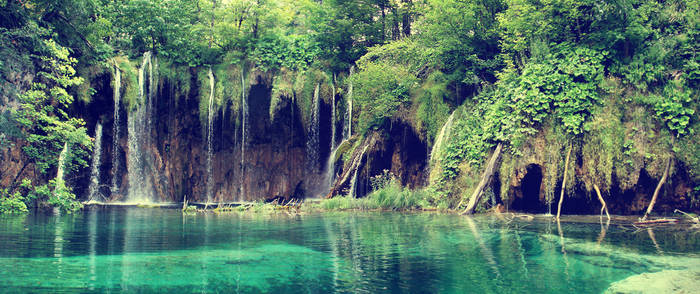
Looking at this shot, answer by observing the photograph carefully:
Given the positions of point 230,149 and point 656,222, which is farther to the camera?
point 230,149

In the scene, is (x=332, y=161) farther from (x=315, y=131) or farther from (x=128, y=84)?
(x=128, y=84)

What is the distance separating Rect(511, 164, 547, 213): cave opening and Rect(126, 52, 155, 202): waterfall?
778 inches

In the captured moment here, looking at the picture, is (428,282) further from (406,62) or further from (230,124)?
(230,124)

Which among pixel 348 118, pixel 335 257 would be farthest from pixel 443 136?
pixel 335 257

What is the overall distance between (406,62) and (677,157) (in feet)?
40.9

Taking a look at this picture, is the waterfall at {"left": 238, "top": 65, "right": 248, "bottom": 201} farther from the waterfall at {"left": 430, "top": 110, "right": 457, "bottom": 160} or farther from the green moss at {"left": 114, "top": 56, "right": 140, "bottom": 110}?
the waterfall at {"left": 430, "top": 110, "right": 457, "bottom": 160}

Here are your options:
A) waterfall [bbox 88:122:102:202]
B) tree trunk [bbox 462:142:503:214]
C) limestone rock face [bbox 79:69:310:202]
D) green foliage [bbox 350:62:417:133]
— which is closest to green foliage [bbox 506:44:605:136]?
tree trunk [bbox 462:142:503:214]

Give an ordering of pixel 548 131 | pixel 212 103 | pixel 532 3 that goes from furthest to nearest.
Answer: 1. pixel 212 103
2. pixel 532 3
3. pixel 548 131

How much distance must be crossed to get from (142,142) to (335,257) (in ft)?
71.5

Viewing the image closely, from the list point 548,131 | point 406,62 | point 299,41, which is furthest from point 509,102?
point 299,41

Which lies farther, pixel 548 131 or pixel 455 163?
pixel 455 163

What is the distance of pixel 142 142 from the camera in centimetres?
2903

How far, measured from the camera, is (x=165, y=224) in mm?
16781

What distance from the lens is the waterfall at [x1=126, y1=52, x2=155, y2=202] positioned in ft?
94.1
